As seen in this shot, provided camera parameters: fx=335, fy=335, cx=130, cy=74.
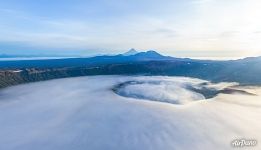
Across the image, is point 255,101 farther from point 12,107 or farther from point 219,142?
point 12,107

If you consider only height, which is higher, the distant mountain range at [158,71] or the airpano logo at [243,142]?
the distant mountain range at [158,71]

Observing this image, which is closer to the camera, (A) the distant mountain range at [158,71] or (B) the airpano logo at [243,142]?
(B) the airpano logo at [243,142]

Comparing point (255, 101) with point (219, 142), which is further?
point (255, 101)

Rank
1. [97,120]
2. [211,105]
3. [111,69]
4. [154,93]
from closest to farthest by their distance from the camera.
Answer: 1. [97,120]
2. [211,105]
3. [154,93]
4. [111,69]

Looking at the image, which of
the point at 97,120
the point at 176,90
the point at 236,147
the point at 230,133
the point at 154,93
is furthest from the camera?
the point at 176,90

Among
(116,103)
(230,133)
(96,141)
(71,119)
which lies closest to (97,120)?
(71,119)

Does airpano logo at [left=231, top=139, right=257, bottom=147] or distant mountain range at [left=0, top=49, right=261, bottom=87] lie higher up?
distant mountain range at [left=0, top=49, right=261, bottom=87]

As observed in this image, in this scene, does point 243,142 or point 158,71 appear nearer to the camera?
point 243,142

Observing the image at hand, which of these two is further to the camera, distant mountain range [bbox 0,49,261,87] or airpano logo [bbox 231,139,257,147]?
distant mountain range [bbox 0,49,261,87]
